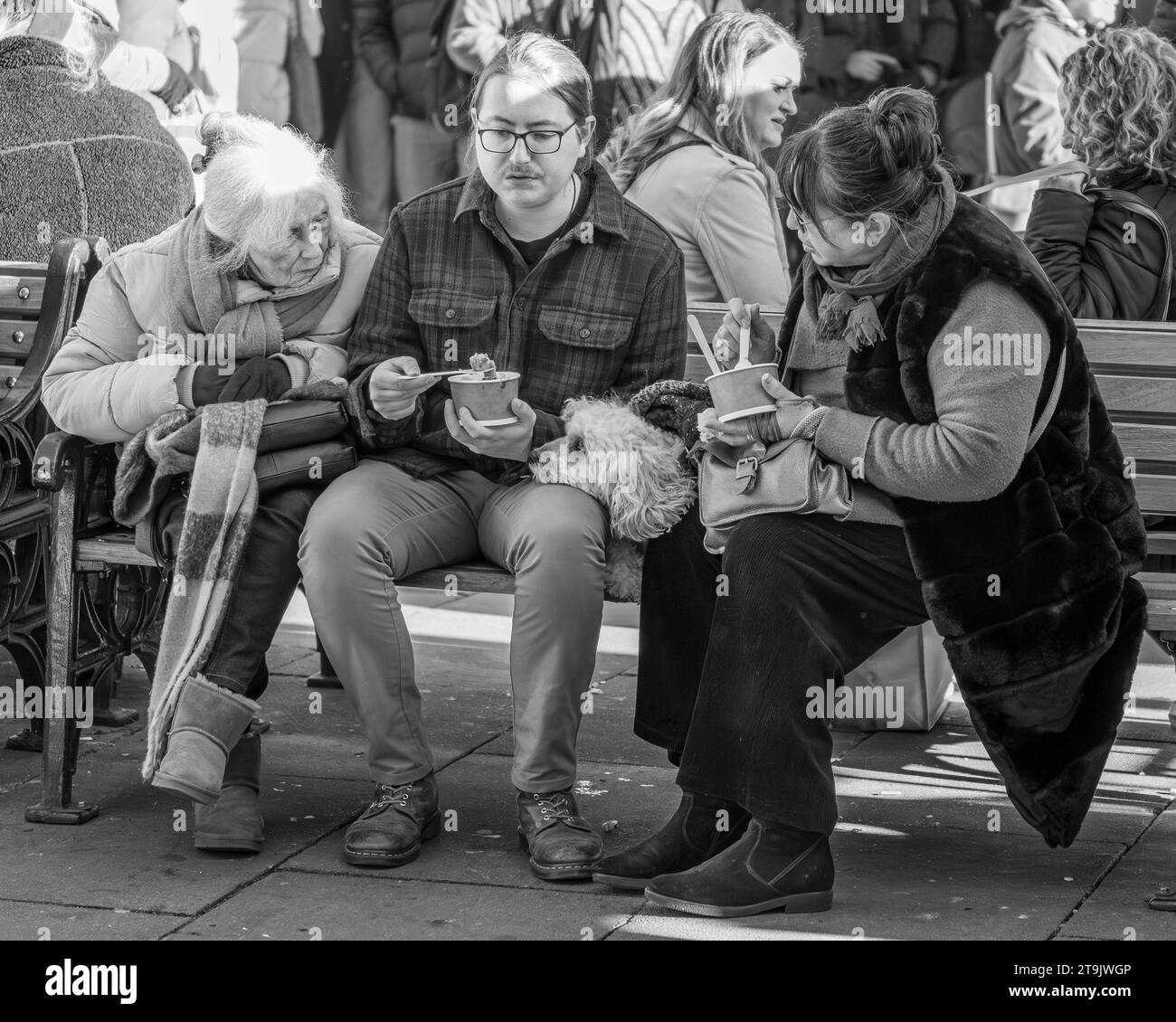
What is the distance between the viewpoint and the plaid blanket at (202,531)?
331cm

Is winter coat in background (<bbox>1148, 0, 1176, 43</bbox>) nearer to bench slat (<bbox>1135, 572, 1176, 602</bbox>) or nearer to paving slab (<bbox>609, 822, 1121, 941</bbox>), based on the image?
bench slat (<bbox>1135, 572, 1176, 602</bbox>)

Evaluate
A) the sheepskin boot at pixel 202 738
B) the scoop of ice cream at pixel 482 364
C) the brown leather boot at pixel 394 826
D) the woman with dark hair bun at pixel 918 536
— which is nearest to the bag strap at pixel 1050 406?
the woman with dark hair bun at pixel 918 536

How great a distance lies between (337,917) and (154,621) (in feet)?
4.22

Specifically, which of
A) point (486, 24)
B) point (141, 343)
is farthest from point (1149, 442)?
point (486, 24)

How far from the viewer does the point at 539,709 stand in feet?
10.6

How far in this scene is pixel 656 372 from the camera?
3545 millimetres

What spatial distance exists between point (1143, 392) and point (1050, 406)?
0.63m

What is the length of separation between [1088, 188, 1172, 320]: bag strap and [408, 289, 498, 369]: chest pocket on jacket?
1.39 m

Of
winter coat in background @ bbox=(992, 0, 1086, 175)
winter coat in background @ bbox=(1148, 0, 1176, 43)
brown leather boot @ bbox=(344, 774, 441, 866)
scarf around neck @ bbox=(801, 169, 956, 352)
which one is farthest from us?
winter coat in background @ bbox=(992, 0, 1086, 175)

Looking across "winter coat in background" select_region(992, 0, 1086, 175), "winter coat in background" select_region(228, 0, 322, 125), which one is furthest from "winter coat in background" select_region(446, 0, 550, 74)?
"winter coat in background" select_region(992, 0, 1086, 175)

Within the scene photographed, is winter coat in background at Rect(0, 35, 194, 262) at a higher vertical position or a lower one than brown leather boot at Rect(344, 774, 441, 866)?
higher

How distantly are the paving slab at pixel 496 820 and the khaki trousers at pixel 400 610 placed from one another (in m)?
0.16

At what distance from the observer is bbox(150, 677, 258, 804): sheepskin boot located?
126 inches
